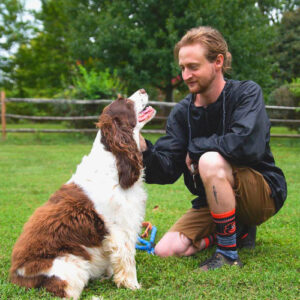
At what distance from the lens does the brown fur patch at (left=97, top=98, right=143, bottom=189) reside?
284 centimetres

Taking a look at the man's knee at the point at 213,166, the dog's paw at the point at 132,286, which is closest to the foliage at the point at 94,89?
the man's knee at the point at 213,166

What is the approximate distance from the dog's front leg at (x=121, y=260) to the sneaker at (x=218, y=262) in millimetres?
652

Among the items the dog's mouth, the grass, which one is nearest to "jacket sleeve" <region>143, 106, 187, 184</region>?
the dog's mouth

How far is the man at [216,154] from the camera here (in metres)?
3.00

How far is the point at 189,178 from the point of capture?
11.8 feet

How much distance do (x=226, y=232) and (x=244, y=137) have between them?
84cm

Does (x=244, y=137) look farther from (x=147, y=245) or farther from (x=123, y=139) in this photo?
(x=147, y=245)

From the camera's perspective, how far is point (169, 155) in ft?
11.7

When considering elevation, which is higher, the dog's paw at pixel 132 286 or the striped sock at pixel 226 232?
the striped sock at pixel 226 232

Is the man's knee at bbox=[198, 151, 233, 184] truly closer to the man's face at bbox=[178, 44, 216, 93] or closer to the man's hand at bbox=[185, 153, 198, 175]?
the man's hand at bbox=[185, 153, 198, 175]

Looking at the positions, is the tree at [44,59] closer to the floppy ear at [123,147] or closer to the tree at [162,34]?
the tree at [162,34]

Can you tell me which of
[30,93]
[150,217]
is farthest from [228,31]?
[30,93]

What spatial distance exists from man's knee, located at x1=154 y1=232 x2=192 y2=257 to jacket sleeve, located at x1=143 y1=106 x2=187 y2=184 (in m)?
0.56

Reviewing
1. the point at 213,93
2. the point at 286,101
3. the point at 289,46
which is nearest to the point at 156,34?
the point at 286,101
